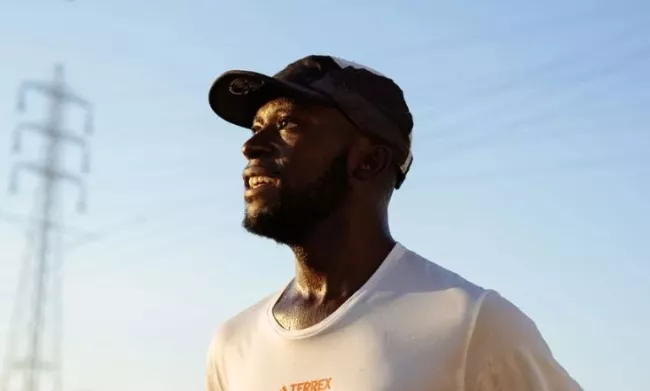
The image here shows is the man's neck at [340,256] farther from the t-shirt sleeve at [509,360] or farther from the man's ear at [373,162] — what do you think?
the t-shirt sleeve at [509,360]

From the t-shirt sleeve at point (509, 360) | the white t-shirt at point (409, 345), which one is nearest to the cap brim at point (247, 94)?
the white t-shirt at point (409, 345)

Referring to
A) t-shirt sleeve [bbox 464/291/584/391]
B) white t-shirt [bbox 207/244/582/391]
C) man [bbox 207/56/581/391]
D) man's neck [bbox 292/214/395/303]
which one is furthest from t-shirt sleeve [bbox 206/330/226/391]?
t-shirt sleeve [bbox 464/291/584/391]

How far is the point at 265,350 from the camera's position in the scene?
3893 mm

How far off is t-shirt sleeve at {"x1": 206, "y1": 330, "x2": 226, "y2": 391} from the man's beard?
0.63 m

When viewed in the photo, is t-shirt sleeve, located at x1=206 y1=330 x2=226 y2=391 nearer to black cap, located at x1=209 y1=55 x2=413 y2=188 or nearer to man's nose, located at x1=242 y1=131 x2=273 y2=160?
man's nose, located at x1=242 y1=131 x2=273 y2=160

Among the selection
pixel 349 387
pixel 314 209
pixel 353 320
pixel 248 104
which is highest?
pixel 248 104

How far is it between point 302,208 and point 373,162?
1.22 feet

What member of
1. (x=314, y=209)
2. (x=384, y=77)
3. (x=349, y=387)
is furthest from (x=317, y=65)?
(x=349, y=387)

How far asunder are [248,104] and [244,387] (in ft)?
3.71

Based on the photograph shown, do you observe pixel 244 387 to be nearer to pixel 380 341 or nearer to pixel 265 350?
pixel 265 350

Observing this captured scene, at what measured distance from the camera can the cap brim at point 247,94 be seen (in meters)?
3.84

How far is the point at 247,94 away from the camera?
409 cm

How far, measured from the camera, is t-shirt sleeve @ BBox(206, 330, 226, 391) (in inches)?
163

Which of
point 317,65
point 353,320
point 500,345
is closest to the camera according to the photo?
point 500,345
